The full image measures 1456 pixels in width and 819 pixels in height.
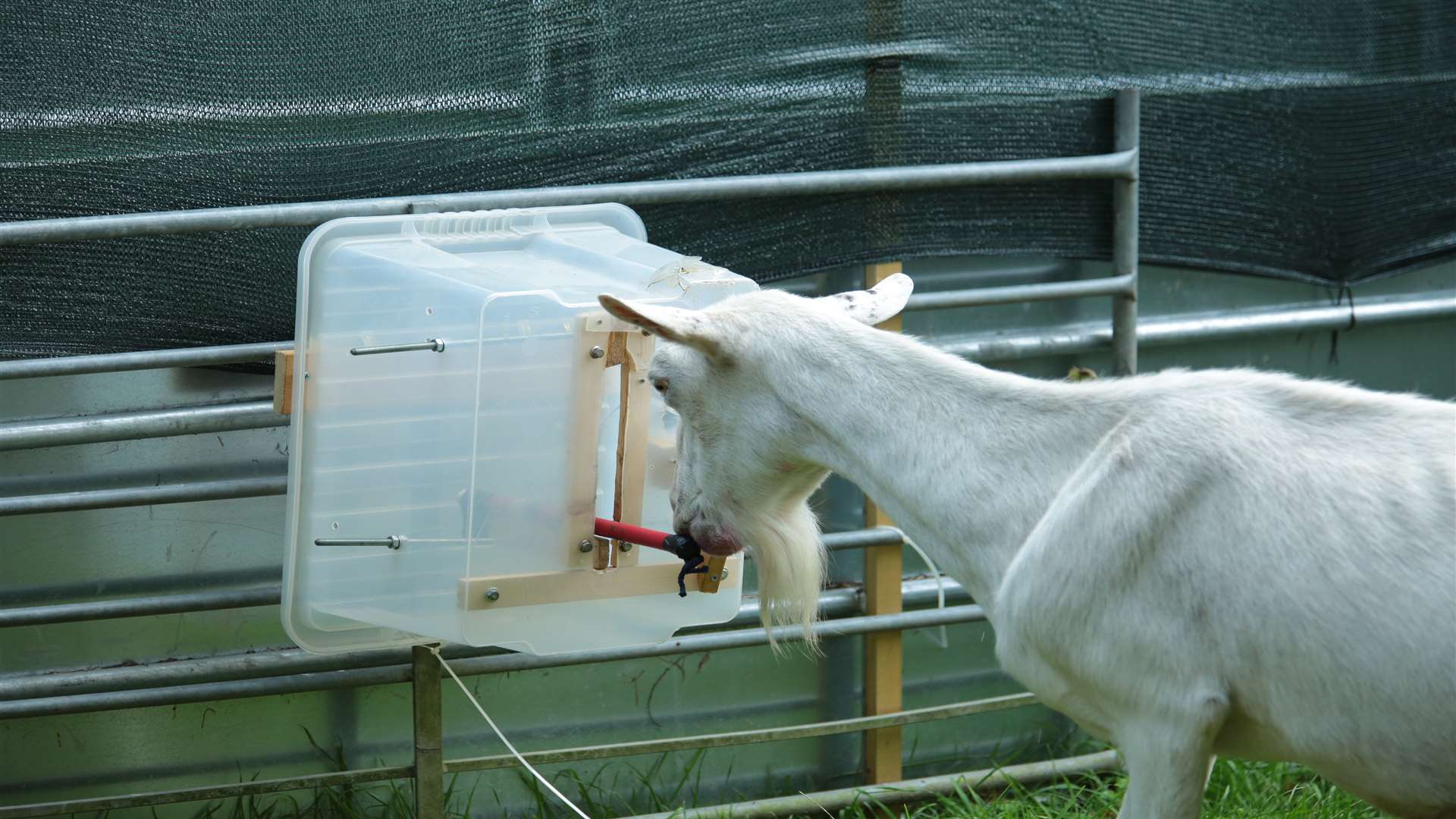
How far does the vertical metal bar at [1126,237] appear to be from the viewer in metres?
4.09

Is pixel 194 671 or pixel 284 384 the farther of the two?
pixel 194 671

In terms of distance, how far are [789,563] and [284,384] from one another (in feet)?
3.64

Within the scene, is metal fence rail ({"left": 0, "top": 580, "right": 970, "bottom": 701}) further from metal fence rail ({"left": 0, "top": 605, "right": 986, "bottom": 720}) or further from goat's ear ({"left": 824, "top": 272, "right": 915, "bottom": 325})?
goat's ear ({"left": 824, "top": 272, "right": 915, "bottom": 325})

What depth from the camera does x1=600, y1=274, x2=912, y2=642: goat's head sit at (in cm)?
272

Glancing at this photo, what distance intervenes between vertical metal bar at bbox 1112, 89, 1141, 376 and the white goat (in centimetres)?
162

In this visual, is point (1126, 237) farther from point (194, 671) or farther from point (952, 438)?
point (194, 671)

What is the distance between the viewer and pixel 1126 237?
163 inches

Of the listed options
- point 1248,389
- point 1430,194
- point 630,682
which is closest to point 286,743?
point 630,682

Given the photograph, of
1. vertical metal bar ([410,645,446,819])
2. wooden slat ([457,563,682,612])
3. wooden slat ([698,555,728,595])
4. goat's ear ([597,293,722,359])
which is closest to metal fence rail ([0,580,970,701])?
vertical metal bar ([410,645,446,819])

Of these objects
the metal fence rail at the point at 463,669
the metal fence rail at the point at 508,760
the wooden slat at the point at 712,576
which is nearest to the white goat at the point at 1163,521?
the wooden slat at the point at 712,576

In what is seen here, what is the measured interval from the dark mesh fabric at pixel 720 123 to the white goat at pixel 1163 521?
108cm

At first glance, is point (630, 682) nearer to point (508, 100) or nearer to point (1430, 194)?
point (508, 100)

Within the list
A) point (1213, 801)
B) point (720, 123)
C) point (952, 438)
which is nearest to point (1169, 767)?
point (952, 438)

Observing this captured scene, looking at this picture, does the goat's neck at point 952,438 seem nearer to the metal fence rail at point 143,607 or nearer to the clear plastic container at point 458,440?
the clear plastic container at point 458,440
